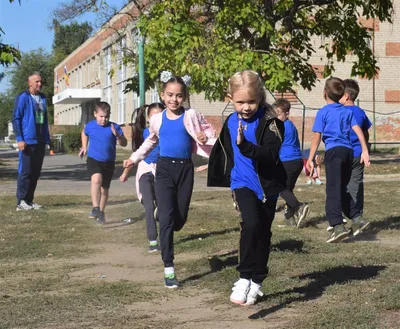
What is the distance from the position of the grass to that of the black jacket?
2.85 ft

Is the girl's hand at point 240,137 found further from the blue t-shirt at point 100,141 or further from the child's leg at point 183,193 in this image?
the blue t-shirt at point 100,141

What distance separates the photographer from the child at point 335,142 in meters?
9.03

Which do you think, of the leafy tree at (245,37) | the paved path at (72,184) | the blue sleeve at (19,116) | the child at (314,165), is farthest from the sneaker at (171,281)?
the leafy tree at (245,37)

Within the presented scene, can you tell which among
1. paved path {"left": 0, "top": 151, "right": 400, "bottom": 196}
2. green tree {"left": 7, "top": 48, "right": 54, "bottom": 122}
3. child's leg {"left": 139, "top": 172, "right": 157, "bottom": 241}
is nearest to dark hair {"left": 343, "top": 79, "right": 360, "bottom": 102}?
child's leg {"left": 139, "top": 172, "right": 157, "bottom": 241}

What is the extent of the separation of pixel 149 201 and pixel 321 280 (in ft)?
8.84

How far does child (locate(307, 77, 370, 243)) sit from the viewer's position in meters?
9.03

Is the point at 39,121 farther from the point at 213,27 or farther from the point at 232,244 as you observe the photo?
the point at 213,27

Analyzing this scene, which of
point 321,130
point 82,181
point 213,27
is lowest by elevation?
point 82,181

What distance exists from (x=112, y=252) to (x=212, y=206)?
15.4ft

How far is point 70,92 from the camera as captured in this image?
61812mm

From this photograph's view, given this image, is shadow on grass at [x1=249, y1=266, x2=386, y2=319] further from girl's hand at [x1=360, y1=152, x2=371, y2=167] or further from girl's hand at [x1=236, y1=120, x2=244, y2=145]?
girl's hand at [x1=360, y1=152, x2=371, y2=167]

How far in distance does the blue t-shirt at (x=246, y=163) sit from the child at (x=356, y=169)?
3589 millimetres

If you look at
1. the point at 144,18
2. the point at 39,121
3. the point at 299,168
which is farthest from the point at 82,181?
the point at 299,168

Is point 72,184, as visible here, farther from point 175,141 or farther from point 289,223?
point 175,141
